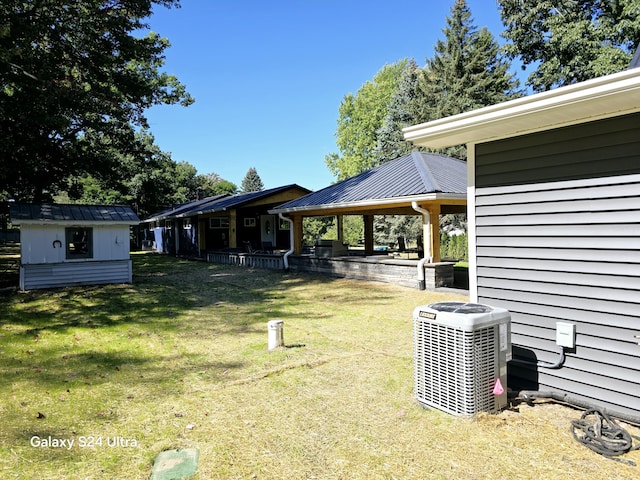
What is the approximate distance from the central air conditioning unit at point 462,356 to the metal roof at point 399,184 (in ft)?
23.3

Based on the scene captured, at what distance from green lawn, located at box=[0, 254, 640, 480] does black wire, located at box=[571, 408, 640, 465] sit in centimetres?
12

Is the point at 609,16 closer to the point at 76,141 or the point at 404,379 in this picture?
the point at 404,379

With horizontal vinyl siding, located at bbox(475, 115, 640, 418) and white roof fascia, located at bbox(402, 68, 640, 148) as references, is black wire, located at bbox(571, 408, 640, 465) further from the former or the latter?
white roof fascia, located at bbox(402, 68, 640, 148)

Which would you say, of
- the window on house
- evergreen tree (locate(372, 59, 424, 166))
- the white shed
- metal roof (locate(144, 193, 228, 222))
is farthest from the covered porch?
evergreen tree (locate(372, 59, 424, 166))

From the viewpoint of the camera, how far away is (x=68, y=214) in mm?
11570

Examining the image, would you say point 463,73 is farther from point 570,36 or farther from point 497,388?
point 497,388

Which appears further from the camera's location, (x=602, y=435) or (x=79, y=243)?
(x=79, y=243)

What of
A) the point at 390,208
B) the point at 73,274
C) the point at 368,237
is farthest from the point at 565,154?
the point at 368,237

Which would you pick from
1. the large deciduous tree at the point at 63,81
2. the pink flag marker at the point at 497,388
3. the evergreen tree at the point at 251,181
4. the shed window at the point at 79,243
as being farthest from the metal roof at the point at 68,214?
the evergreen tree at the point at 251,181

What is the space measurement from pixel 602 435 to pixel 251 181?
78.3 meters

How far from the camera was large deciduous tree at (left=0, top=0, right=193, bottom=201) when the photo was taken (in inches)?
407

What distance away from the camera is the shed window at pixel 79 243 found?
1180cm

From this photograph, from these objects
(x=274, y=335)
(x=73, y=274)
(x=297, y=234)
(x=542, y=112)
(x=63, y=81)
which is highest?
(x=63, y=81)

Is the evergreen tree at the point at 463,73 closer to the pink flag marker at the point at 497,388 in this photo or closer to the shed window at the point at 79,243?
the shed window at the point at 79,243
